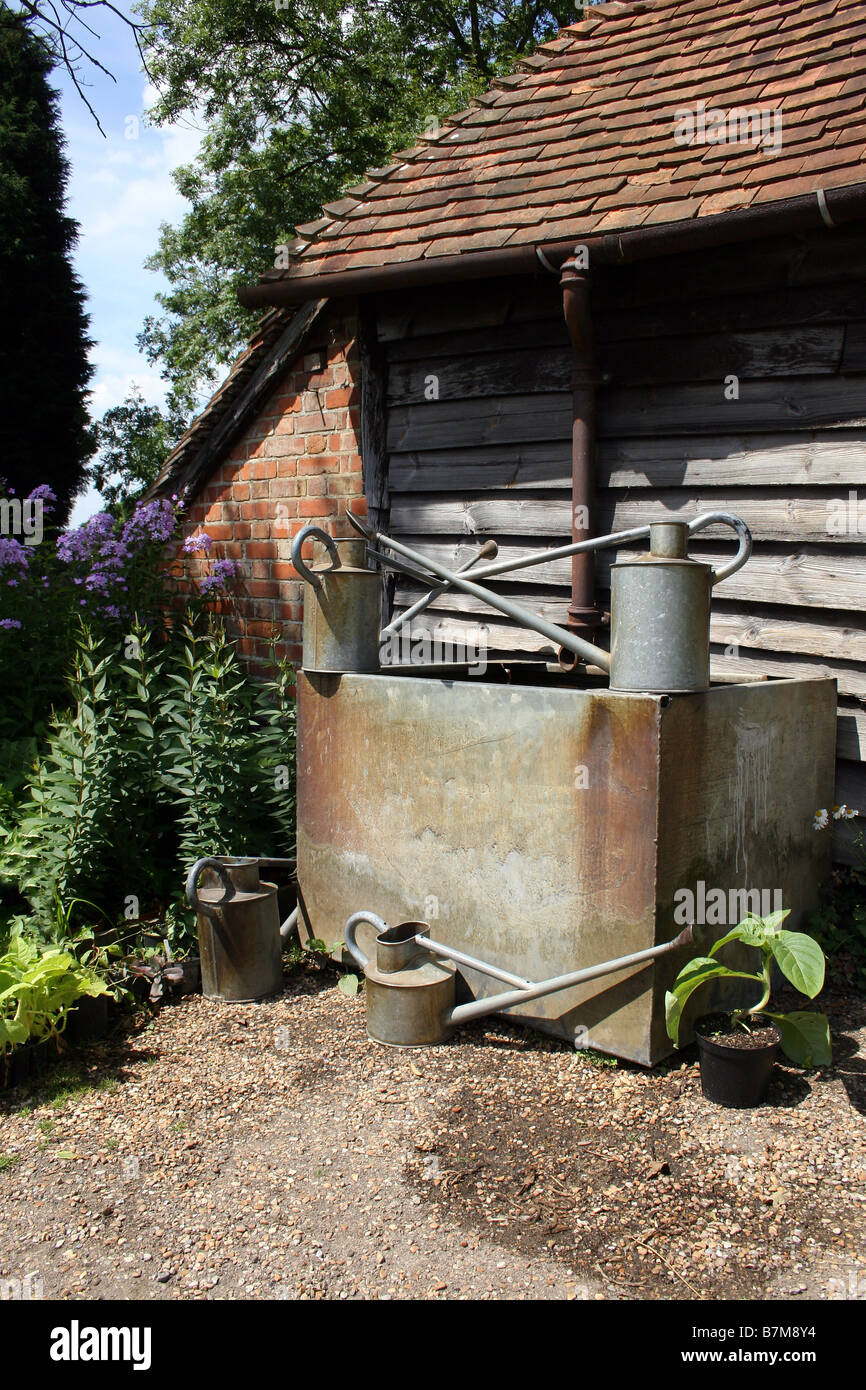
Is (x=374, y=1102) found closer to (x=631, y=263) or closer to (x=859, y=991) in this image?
(x=859, y=991)

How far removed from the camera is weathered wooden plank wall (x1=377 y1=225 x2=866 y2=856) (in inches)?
151

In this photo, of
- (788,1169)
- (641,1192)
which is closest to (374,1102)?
(641,1192)

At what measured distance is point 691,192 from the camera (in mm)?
3914

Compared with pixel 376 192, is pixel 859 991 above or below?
below

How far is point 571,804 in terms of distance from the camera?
3090mm

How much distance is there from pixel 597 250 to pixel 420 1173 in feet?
11.5

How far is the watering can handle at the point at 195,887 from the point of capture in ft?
11.7

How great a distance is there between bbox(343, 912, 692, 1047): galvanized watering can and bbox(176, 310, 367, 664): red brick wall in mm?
2329

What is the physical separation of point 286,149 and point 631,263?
13.9m

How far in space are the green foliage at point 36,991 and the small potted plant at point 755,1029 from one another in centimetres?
192

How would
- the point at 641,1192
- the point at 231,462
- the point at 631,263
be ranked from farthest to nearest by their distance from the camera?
the point at 231,462
the point at 631,263
the point at 641,1192

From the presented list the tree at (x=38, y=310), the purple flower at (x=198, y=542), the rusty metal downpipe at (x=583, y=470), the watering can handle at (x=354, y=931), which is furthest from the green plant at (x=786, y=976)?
the tree at (x=38, y=310)

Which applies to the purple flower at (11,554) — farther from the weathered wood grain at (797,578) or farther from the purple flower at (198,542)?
the weathered wood grain at (797,578)

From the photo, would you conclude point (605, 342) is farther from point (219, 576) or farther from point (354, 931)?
point (354, 931)
